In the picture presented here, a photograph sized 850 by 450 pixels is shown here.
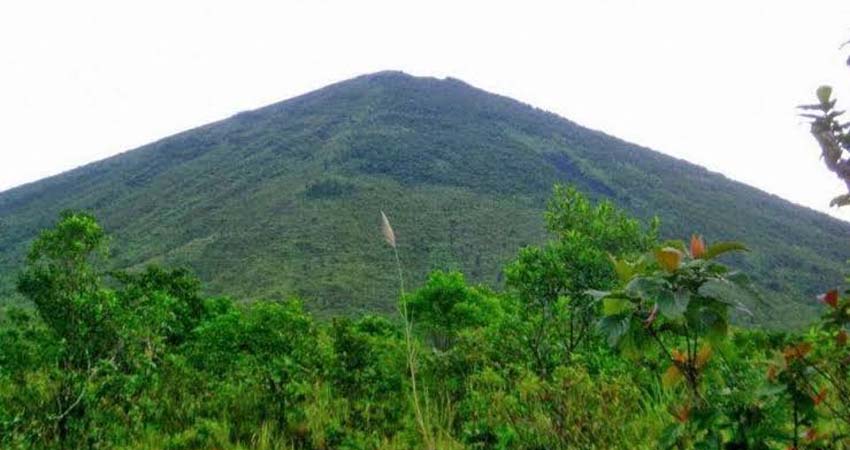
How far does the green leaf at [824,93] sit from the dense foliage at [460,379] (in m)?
0.47

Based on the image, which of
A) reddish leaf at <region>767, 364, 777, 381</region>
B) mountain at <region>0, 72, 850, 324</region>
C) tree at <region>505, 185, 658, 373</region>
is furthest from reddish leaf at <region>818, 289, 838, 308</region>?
mountain at <region>0, 72, 850, 324</region>

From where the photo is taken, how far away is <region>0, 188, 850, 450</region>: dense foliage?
7.01ft

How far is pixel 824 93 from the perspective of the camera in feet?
6.40

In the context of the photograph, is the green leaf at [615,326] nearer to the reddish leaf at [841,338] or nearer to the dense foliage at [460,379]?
the dense foliage at [460,379]

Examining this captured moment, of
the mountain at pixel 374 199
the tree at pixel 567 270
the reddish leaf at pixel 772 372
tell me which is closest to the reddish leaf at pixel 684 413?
the reddish leaf at pixel 772 372

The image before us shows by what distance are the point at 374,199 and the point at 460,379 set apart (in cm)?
9057

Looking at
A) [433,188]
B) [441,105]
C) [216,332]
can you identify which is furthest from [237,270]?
[441,105]

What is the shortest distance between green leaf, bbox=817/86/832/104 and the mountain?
57757 mm

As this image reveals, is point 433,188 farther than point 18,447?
Yes

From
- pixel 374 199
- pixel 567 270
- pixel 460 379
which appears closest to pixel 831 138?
pixel 460 379

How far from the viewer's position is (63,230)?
644 inches

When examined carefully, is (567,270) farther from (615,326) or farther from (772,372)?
(615,326)

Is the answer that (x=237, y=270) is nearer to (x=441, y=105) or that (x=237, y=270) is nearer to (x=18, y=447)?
(x=18, y=447)

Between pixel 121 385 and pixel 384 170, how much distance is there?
105269 mm
